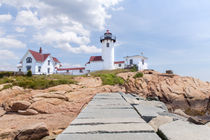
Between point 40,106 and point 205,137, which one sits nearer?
point 205,137

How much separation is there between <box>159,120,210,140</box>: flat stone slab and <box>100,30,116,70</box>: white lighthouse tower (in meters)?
35.5

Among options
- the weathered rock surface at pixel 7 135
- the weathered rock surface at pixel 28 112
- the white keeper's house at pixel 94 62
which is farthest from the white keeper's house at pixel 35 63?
the weathered rock surface at pixel 7 135

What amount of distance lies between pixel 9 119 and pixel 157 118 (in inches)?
281

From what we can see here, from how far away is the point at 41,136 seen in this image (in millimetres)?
3297

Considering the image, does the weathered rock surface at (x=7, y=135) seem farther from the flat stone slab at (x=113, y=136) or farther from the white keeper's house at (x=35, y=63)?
the white keeper's house at (x=35, y=63)

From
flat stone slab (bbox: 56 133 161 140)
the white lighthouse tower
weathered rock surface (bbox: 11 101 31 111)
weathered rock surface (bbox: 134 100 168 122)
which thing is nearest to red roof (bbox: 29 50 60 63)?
the white lighthouse tower

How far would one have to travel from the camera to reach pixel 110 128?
78.8 inches

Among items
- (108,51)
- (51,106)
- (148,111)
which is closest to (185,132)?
(148,111)

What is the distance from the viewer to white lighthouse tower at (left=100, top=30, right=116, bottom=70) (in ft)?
124

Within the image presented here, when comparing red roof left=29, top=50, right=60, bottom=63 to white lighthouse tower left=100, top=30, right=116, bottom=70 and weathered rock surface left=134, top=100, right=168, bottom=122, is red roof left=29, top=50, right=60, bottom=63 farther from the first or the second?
weathered rock surface left=134, top=100, right=168, bottom=122

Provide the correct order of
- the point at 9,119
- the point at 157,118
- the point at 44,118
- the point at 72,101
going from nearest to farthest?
the point at 157,118 → the point at 44,118 → the point at 9,119 → the point at 72,101

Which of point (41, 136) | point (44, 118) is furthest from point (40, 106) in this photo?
point (41, 136)

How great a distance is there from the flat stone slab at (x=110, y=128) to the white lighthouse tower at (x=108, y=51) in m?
35.5

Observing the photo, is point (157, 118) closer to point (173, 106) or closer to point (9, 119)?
point (9, 119)
